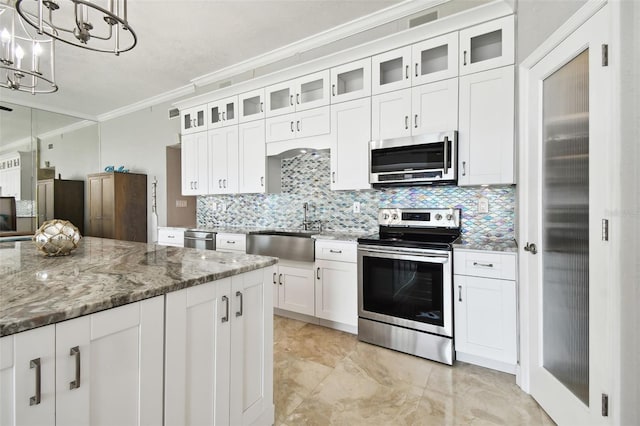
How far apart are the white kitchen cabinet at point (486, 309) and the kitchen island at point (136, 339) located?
1498 mm

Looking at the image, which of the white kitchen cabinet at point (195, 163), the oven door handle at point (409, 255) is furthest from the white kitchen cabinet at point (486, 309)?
the white kitchen cabinet at point (195, 163)

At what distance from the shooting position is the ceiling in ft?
9.73

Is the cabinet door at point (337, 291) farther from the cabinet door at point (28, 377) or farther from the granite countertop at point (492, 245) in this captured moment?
the cabinet door at point (28, 377)

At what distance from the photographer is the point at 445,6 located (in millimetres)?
2803

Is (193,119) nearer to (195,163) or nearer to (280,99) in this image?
(195,163)

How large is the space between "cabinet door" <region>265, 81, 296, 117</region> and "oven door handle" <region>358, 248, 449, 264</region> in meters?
1.84

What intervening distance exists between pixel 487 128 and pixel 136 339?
265 centimetres

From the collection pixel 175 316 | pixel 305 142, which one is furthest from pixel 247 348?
pixel 305 142

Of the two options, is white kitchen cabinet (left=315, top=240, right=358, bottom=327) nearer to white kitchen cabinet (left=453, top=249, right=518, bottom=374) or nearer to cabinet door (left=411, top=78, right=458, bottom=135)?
white kitchen cabinet (left=453, top=249, right=518, bottom=374)

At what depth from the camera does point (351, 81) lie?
3418 millimetres

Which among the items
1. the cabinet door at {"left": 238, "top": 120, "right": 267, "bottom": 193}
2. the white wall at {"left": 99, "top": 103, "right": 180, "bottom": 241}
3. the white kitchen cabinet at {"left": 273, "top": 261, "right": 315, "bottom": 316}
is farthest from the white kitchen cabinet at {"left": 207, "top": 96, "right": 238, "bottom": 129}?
the white kitchen cabinet at {"left": 273, "top": 261, "right": 315, "bottom": 316}

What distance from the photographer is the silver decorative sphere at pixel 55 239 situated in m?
1.82

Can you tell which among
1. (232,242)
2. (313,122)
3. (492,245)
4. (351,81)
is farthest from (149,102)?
(492,245)

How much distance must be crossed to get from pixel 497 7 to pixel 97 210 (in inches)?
241
